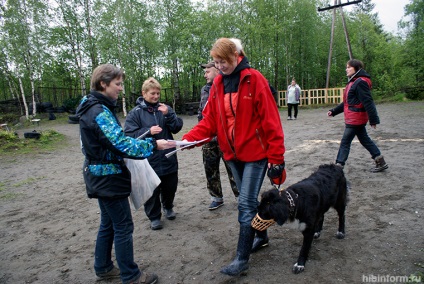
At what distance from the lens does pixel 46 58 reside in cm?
2103

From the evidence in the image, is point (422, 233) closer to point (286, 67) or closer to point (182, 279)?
point (182, 279)

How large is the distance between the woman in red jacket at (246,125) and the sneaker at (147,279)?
0.68m

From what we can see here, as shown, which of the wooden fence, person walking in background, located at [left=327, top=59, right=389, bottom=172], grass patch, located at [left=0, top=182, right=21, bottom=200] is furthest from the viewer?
the wooden fence

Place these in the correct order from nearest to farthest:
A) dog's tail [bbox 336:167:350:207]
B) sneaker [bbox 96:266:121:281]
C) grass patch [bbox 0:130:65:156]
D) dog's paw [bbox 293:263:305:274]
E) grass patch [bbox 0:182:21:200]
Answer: dog's paw [bbox 293:263:305:274]
sneaker [bbox 96:266:121:281]
dog's tail [bbox 336:167:350:207]
grass patch [bbox 0:182:21:200]
grass patch [bbox 0:130:65:156]

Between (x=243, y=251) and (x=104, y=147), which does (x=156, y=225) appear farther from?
(x=104, y=147)

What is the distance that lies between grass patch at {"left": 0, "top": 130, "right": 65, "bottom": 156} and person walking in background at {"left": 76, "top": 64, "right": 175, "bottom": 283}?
9.94m

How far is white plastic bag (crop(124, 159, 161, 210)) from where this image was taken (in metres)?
2.78

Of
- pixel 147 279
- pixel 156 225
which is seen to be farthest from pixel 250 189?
pixel 156 225

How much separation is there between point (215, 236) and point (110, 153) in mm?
1825

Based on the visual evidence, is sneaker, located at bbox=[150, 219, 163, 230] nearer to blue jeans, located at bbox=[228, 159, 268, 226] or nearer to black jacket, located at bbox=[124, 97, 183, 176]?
black jacket, located at bbox=[124, 97, 183, 176]

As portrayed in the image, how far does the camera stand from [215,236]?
3.65 metres

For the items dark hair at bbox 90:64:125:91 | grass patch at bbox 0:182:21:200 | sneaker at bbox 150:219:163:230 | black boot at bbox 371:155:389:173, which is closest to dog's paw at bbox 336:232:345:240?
sneaker at bbox 150:219:163:230

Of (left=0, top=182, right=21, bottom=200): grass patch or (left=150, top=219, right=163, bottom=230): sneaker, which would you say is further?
(left=0, top=182, right=21, bottom=200): grass patch

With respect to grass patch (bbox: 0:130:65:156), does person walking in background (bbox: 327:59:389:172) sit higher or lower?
higher
